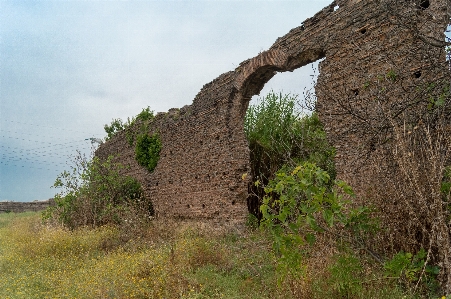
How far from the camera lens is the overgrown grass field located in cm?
366

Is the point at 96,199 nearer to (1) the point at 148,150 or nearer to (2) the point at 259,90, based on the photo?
(1) the point at 148,150

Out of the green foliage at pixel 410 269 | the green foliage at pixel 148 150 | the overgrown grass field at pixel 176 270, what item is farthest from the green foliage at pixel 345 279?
the green foliage at pixel 148 150

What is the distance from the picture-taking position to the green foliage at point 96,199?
10.3 m

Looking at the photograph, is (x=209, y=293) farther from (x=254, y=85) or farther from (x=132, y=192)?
(x=132, y=192)

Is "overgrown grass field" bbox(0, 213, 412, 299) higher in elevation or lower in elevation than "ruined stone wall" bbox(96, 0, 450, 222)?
lower

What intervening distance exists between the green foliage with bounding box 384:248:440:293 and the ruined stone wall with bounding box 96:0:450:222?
4.48 ft

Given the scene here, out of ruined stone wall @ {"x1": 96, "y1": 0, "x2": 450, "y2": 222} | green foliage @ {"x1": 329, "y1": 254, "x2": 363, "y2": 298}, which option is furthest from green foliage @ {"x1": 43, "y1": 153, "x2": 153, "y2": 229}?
green foliage @ {"x1": 329, "y1": 254, "x2": 363, "y2": 298}

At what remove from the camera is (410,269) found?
3.33 metres

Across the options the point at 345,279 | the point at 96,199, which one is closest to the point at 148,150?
the point at 96,199

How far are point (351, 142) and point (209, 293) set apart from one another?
3.03 meters

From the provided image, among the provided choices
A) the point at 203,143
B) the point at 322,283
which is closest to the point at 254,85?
the point at 203,143

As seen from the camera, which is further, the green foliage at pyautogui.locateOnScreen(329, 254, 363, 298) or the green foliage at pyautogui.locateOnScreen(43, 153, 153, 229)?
the green foliage at pyautogui.locateOnScreen(43, 153, 153, 229)

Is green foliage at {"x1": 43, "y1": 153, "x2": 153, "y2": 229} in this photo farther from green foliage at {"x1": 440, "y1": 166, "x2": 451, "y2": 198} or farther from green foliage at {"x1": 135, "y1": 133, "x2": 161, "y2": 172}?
green foliage at {"x1": 440, "y1": 166, "x2": 451, "y2": 198}

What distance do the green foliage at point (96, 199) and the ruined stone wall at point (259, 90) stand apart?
22.2 inches
